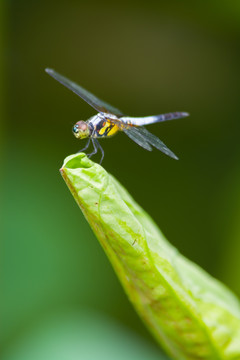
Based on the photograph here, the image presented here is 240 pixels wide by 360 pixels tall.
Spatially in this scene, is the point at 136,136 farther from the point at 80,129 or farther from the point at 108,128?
the point at 80,129

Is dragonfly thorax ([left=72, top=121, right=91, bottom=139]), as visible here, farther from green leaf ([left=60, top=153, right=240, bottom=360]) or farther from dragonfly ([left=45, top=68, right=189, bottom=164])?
green leaf ([left=60, top=153, right=240, bottom=360])

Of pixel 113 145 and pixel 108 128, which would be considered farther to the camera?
pixel 113 145

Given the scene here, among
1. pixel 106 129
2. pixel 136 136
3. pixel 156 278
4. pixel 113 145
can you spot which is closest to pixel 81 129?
pixel 106 129

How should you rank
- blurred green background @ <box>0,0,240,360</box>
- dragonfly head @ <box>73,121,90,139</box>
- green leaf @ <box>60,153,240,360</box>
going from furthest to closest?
blurred green background @ <box>0,0,240,360</box>
dragonfly head @ <box>73,121,90,139</box>
green leaf @ <box>60,153,240,360</box>

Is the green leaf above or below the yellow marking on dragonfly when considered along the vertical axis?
below

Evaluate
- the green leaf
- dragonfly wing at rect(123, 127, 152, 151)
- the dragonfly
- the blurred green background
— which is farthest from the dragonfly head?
the blurred green background

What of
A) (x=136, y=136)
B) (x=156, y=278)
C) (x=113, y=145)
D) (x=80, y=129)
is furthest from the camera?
(x=113, y=145)

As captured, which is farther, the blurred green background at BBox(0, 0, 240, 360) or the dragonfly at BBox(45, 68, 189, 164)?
the blurred green background at BBox(0, 0, 240, 360)

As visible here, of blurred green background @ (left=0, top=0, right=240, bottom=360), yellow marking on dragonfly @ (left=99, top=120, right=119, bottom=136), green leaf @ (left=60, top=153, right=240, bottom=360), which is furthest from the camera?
blurred green background @ (left=0, top=0, right=240, bottom=360)
